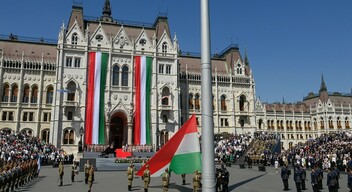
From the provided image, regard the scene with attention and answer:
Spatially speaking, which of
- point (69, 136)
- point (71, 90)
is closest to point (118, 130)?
point (69, 136)

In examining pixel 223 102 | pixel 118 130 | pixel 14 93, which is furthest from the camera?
pixel 223 102

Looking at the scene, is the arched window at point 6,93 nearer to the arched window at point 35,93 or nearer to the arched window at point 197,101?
the arched window at point 35,93

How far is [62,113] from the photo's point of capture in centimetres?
4988

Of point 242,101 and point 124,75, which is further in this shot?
point 242,101

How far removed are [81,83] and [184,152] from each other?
130 ft

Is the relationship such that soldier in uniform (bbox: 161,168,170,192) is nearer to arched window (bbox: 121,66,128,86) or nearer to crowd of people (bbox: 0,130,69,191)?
crowd of people (bbox: 0,130,69,191)

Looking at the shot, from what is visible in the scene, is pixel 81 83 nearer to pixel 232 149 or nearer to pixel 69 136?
pixel 69 136

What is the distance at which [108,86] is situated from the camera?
52.6 m

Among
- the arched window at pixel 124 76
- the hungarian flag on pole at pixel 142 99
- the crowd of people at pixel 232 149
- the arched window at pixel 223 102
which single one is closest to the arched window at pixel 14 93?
the arched window at pixel 124 76

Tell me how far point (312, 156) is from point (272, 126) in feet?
135

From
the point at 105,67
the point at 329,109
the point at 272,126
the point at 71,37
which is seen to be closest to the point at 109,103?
the point at 105,67

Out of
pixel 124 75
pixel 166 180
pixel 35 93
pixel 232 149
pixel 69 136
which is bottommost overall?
pixel 166 180

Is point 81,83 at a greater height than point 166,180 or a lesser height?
greater

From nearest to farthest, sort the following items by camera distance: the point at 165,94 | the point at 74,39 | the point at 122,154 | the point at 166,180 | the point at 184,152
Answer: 1. the point at 184,152
2. the point at 166,180
3. the point at 122,154
4. the point at 74,39
5. the point at 165,94
